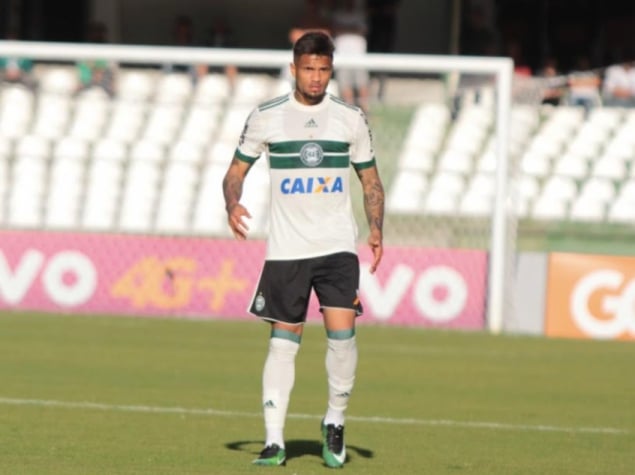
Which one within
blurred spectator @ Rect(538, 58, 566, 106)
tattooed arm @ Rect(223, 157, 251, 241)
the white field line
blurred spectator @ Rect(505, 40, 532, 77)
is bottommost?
the white field line

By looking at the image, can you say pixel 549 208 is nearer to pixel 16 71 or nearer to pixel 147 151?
pixel 147 151

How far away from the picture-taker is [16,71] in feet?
60.0

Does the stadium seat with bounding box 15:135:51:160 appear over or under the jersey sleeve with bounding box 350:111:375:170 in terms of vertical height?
over

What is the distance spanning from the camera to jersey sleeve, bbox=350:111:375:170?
789 centimetres

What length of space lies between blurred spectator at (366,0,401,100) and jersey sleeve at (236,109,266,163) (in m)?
16.7

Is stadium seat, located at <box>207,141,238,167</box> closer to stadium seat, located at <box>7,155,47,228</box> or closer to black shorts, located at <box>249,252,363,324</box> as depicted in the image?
stadium seat, located at <box>7,155,47,228</box>

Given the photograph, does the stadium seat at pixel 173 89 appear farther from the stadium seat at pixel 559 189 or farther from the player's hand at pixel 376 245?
the player's hand at pixel 376 245

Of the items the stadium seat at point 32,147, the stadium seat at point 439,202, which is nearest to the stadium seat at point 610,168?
the stadium seat at point 439,202

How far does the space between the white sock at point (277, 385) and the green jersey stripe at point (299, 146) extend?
0.88m

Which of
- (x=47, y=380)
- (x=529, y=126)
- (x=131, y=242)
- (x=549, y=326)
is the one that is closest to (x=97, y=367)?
(x=47, y=380)

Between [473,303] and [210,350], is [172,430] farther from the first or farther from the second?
[473,303]

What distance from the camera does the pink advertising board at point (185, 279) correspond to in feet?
54.5

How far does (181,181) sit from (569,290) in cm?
420

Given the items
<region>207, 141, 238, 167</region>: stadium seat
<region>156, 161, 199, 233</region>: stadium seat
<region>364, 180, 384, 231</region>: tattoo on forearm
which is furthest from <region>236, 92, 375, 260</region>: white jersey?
<region>207, 141, 238, 167</region>: stadium seat
